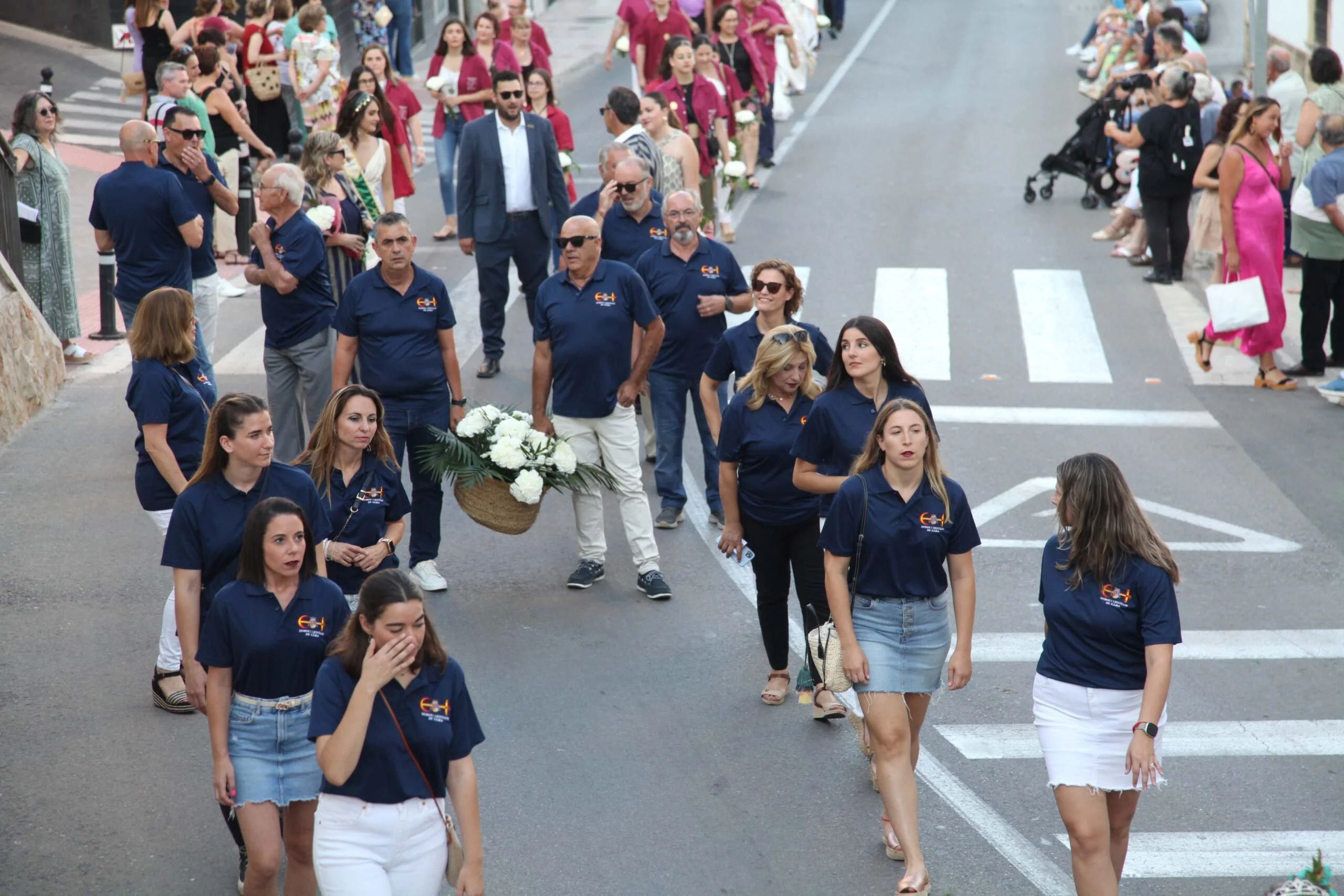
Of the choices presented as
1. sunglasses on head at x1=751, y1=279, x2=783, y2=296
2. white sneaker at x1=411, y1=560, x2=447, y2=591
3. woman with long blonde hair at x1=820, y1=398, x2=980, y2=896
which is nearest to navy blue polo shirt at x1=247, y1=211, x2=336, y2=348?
white sneaker at x1=411, y1=560, x2=447, y2=591

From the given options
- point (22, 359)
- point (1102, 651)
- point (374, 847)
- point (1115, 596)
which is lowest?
point (22, 359)

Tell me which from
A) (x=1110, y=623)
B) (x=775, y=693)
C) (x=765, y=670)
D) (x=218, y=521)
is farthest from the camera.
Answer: (x=765, y=670)

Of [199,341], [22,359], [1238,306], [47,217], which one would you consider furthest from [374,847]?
[1238,306]

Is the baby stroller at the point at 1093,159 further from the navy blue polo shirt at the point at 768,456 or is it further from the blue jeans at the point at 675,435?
the navy blue polo shirt at the point at 768,456

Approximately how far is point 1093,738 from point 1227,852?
1.44 metres

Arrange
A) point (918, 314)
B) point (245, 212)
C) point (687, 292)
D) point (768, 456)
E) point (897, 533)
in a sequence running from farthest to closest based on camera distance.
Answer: point (245, 212) < point (918, 314) < point (687, 292) < point (768, 456) < point (897, 533)

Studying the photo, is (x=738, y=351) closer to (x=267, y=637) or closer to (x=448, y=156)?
(x=267, y=637)

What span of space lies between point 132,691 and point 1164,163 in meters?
11.8

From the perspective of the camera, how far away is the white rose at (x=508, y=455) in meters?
8.54

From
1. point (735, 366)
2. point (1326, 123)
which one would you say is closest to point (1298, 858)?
point (735, 366)

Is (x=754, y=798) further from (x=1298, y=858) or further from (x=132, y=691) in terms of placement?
(x=132, y=691)

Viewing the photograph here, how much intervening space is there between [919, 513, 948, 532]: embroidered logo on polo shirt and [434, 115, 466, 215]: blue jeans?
12.6 meters

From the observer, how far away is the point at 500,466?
8594 mm

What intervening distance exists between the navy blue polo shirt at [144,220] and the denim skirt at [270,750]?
5.53m
